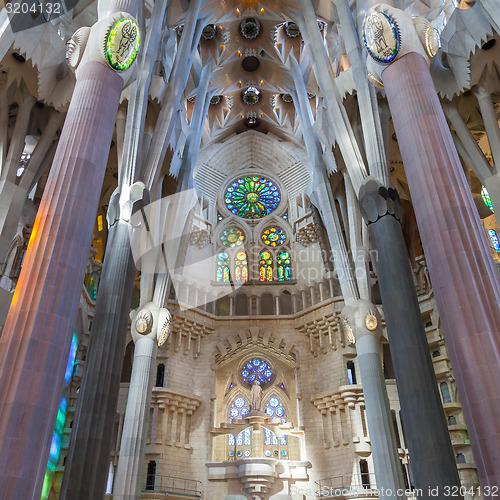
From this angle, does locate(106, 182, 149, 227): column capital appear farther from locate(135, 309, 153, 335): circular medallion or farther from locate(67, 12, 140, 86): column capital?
locate(135, 309, 153, 335): circular medallion

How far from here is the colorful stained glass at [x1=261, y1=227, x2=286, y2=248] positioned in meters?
24.6

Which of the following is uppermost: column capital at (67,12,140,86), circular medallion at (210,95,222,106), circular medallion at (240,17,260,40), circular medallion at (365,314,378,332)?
circular medallion at (240,17,260,40)

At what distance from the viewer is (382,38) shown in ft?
29.5

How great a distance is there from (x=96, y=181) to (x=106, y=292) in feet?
11.6

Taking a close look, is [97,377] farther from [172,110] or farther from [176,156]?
[176,156]

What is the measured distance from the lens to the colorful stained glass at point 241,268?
76.4ft

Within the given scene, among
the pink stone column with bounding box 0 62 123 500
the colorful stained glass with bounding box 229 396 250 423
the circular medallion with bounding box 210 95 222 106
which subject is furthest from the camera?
the circular medallion with bounding box 210 95 222 106

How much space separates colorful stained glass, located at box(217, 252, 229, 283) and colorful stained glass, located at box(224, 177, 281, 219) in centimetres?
282

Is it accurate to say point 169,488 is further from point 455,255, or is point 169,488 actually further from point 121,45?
point 121,45

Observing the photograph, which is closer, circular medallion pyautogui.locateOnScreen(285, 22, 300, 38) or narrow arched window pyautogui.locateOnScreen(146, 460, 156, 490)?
narrow arched window pyautogui.locateOnScreen(146, 460, 156, 490)

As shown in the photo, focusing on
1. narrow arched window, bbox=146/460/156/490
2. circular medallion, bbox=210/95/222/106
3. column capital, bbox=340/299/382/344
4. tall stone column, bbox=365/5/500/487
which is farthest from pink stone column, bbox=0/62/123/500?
circular medallion, bbox=210/95/222/106

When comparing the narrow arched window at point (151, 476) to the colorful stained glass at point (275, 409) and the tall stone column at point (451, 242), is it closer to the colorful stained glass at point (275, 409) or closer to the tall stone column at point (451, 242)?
the colorful stained glass at point (275, 409)

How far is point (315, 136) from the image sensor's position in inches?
750

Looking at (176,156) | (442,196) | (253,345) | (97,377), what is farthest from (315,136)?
(97,377)
